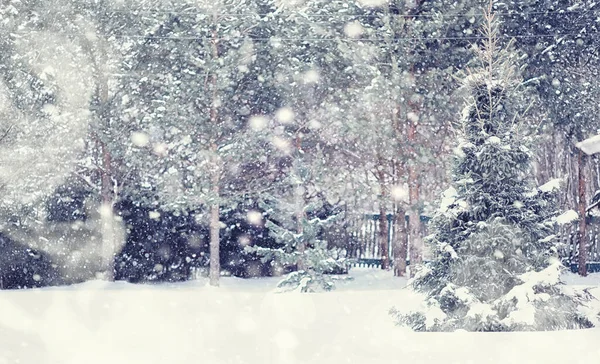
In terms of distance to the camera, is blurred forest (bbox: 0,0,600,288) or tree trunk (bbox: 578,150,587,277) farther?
tree trunk (bbox: 578,150,587,277)

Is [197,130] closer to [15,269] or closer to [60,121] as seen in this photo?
[60,121]

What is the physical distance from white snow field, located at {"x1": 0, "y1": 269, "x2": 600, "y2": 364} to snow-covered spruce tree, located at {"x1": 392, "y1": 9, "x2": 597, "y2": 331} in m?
0.76

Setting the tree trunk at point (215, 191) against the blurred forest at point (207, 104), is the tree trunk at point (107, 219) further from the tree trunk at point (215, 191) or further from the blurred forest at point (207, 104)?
the tree trunk at point (215, 191)

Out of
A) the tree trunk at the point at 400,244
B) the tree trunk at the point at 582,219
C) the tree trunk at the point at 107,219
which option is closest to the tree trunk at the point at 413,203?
the tree trunk at the point at 400,244

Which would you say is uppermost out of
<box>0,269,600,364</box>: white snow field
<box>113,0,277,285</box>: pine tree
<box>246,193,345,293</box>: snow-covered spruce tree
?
<box>113,0,277,285</box>: pine tree

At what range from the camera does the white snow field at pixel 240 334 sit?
8023mm

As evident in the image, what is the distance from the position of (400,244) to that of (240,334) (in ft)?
26.2

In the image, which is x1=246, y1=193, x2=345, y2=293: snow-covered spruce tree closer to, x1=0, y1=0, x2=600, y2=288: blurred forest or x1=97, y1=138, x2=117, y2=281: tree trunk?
x1=0, y1=0, x2=600, y2=288: blurred forest

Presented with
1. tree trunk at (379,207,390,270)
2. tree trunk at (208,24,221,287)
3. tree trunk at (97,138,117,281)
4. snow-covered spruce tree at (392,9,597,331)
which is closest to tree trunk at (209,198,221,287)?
tree trunk at (208,24,221,287)

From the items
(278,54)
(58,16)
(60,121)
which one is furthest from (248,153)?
(58,16)

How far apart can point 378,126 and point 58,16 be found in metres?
7.30

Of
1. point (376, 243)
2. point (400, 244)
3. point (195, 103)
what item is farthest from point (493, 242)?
point (376, 243)

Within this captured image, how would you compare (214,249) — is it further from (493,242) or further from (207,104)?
(493,242)

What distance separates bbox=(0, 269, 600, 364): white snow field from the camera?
8.02 m
